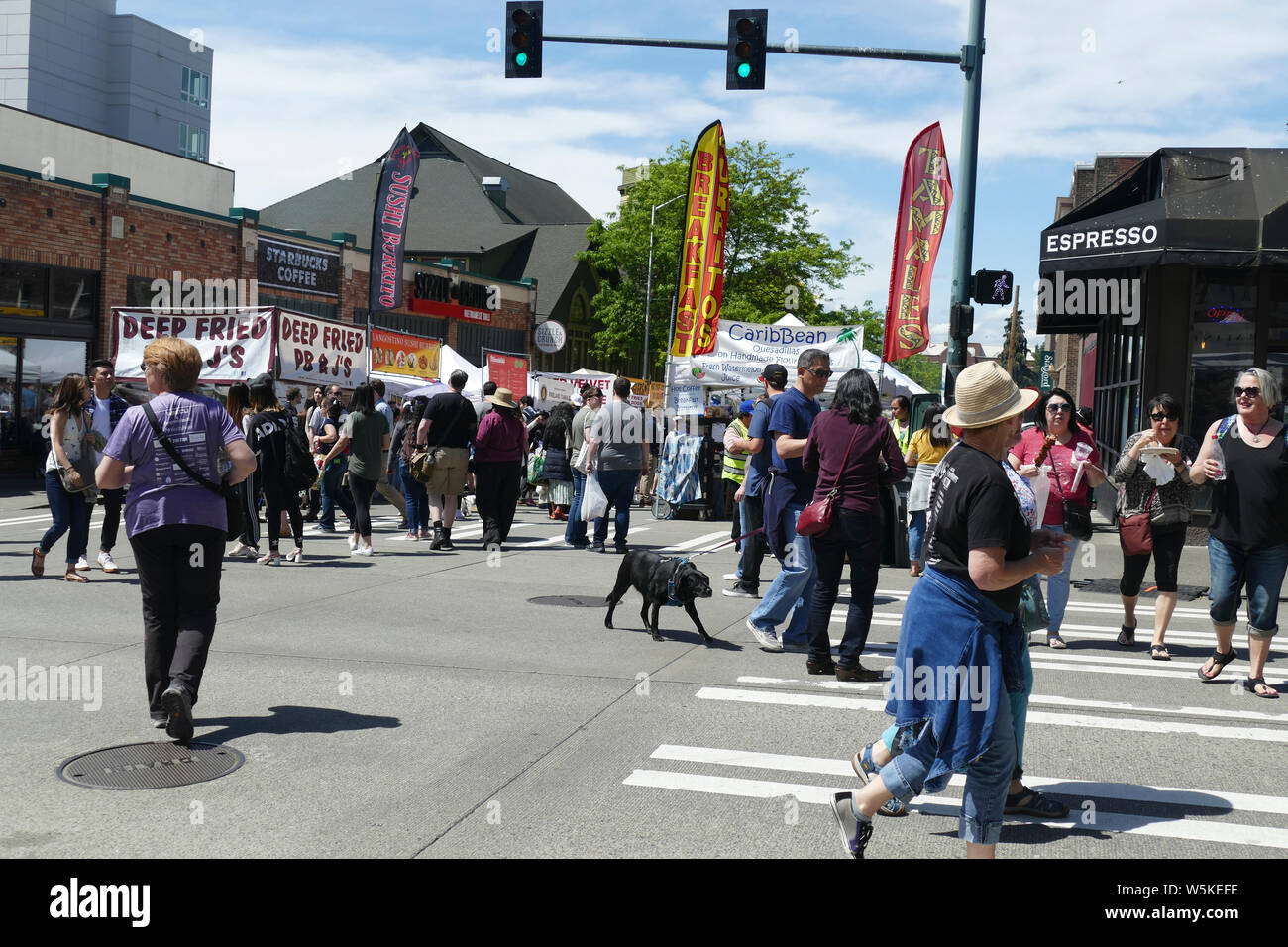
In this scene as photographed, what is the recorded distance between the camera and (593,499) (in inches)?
554

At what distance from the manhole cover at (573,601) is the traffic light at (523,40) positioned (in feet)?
22.6

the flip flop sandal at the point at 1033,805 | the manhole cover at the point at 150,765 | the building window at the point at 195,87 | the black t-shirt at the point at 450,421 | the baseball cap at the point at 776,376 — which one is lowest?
the manhole cover at the point at 150,765

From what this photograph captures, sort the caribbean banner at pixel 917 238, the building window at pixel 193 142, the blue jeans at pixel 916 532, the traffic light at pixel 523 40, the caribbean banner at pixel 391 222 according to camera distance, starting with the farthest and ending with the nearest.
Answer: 1. the building window at pixel 193 142
2. the caribbean banner at pixel 391 222
3. the caribbean banner at pixel 917 238
4. the traffic light at pixel 523 40
5. the blue jeans at pixel 916 532

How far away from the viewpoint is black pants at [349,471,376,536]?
13047 millimetres

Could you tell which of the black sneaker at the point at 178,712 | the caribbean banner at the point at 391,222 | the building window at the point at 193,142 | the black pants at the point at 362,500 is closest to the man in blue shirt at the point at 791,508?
the black sneaker at the point at 178,712

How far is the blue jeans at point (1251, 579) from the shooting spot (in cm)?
725

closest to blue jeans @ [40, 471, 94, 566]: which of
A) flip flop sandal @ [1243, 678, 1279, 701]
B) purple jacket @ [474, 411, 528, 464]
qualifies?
purple jacket @ [474, 411, 528, 464]

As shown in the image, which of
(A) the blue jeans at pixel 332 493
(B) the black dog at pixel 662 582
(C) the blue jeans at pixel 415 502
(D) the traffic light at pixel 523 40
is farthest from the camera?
(A) the blue jeans at pixel 332 493

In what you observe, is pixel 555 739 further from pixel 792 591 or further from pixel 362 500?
pixel 362 500

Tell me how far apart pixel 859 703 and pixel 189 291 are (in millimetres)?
25710

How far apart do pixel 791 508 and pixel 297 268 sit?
28.4 metres

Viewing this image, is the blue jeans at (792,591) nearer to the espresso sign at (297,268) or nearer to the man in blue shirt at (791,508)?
the man in blue shirt at (791,508)

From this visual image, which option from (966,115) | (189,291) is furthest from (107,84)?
(966,115)

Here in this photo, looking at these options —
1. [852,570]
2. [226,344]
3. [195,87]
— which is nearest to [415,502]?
[226,344]
